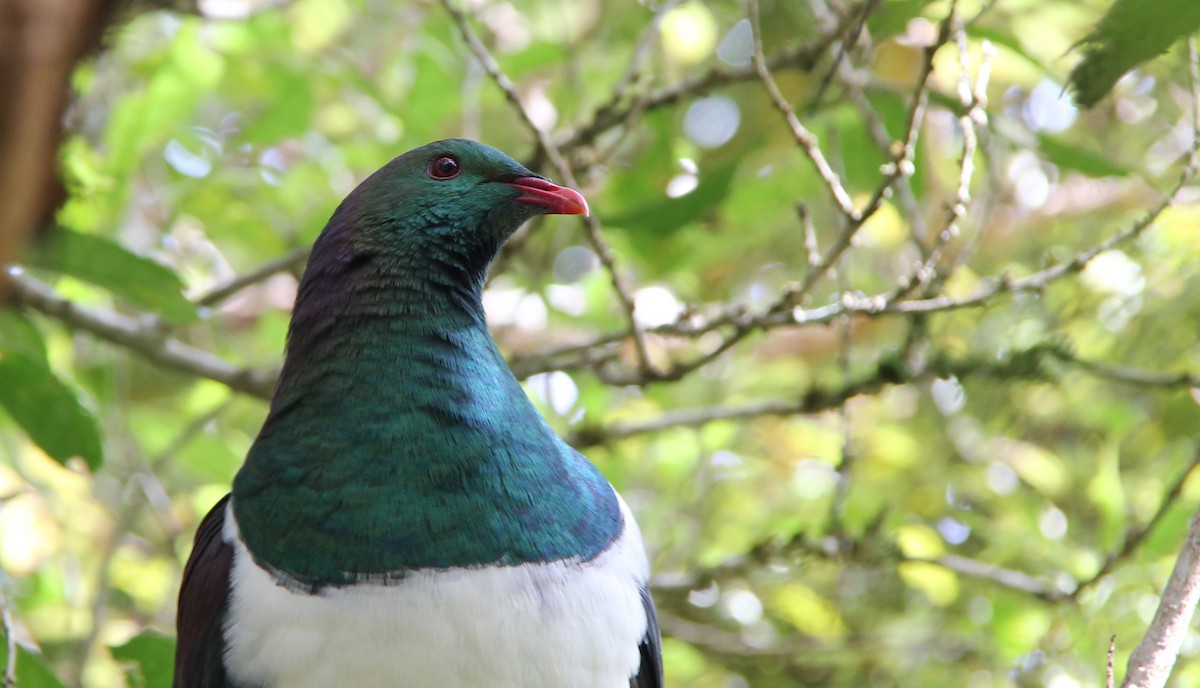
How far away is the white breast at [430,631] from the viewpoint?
6.64 ft

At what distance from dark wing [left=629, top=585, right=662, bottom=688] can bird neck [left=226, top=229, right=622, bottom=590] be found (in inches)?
8.3

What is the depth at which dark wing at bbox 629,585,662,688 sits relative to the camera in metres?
2.42

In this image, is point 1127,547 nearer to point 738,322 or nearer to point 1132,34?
point 738,322

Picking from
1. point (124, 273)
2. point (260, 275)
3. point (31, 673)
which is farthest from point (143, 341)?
point (31, 673)

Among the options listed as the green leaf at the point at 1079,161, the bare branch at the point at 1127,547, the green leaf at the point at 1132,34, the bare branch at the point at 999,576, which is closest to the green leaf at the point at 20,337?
the green leaf at the point at 1132,34

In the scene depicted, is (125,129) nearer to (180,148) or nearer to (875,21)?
(180,148)

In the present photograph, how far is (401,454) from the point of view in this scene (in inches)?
84.6

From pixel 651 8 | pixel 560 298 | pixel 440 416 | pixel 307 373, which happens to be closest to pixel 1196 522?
pixel 440 416

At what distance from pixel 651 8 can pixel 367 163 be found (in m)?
1.01

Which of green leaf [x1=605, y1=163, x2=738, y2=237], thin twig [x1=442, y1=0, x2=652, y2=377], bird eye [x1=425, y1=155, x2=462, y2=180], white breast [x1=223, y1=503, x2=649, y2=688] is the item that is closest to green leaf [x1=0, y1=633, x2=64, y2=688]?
white breast [x1=223, y1=503, x2=649, y2=688]

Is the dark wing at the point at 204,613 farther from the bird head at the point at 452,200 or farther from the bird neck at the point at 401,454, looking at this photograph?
the bird head at the point at 452,200

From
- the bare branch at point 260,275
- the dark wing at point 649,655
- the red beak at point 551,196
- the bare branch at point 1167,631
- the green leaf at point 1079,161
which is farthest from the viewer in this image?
the bare branch at point 260,275

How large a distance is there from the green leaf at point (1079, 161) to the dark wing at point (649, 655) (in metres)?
1.43

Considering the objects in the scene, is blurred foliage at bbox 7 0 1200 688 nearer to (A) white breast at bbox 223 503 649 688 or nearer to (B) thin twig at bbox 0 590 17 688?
(B) thin twig at bbox 0 590 17 688
